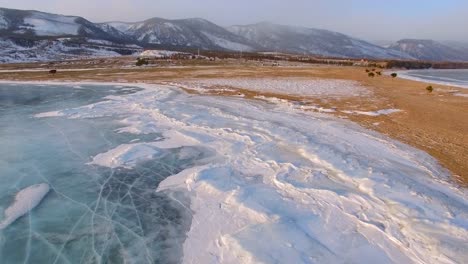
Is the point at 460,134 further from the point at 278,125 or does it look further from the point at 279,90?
the point at 279,90

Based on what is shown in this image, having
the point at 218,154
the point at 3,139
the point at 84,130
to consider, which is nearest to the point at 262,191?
the point at 218,154

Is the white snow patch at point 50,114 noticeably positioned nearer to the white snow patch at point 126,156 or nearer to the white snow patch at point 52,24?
the white snow patch at point 126,156

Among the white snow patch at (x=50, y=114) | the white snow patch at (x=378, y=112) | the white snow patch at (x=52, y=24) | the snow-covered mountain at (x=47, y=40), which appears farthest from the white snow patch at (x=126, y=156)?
the white snow patch at (x=52, y=24)

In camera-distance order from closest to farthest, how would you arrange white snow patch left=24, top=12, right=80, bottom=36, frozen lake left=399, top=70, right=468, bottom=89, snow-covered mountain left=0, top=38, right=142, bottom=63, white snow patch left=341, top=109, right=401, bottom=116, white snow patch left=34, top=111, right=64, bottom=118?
white snow patch left=34, top=111, right=64, bottom=118 < white snow patch left=341, top=109, right=401, bottom=116 < frozen lake left=399, top=70, right=468, bottom=89 < snow-covered mountain left=0, top=38, right=142, bottom=63 < white snow patch left=24, top=12, right=80, bottom=36

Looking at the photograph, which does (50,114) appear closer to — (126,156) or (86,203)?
(126,156)

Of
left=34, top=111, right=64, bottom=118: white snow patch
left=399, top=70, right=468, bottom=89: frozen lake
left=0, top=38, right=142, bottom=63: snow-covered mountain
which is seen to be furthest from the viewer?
left=0, top=38, right=142, bottom=63: snow-covered mountain

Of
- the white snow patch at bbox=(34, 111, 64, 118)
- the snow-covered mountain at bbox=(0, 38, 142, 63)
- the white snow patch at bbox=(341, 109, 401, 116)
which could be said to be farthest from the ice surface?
the snow-covered mountain at bbox=(0, 38, 142, 63)

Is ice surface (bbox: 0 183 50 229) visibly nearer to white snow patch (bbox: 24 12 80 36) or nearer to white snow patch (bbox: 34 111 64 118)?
white snow patch (bbox: 34 111 64 118)
